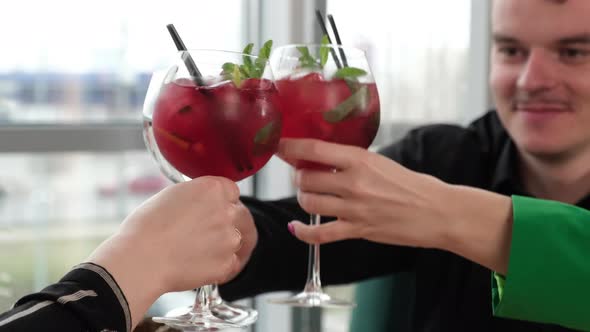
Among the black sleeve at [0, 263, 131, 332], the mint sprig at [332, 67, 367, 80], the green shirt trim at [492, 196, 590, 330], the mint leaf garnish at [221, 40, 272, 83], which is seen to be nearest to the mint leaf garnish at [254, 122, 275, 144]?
the mint leaf garnish at [221, 40, 272, 83]

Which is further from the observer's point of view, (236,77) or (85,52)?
(85,52)

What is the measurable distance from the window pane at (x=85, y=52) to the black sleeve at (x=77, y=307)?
1457mm

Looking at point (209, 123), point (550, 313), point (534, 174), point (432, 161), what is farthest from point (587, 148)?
point (209, 123)

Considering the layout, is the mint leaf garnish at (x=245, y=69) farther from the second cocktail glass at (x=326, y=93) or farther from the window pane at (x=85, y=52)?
the window pane at (x=85, y=52)

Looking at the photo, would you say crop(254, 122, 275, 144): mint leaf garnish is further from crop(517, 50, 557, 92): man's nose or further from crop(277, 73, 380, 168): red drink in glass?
crop(517, 50, 557, 92): man's nose

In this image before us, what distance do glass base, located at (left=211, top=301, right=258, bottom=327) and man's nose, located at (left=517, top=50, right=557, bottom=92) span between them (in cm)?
92

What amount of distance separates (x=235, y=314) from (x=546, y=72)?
3.23 feet

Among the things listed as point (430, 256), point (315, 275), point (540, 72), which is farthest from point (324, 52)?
point (430, 256)

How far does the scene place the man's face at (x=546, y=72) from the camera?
1.74m

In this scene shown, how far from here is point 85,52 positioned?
237 cm

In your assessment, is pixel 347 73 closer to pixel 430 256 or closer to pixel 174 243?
pixel 174 243

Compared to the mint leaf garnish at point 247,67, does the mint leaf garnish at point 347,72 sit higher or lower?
lower

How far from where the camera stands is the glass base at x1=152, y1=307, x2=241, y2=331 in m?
1.07

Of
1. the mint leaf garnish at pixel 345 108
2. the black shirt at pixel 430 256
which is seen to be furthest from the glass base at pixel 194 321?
the black shirt at pixel 430 256
